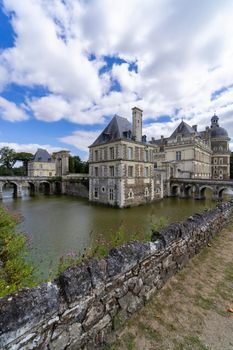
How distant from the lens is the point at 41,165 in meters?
41.2

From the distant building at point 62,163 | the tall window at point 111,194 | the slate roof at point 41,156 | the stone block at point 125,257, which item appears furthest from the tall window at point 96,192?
the slate roof at point 41,156

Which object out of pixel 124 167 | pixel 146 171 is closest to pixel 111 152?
pixel 124 167

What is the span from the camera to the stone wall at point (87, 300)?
54.3 inches

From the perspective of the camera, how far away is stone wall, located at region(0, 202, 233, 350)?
138 centimetres

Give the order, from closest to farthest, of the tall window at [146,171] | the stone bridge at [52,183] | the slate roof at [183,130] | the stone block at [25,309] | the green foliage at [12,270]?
the stone block at [25,309] → the green foliage at [12,270] → the tall window at [146,171] → the stone bridge at [52,183] → the slate roof at [183,130]

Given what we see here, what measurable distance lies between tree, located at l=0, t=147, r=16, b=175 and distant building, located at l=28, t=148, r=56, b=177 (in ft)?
25.7

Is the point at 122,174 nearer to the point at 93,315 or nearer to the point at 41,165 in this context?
the point at 93,315

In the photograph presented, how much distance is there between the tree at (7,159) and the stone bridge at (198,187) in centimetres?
3908

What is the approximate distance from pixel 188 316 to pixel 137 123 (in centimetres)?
1776

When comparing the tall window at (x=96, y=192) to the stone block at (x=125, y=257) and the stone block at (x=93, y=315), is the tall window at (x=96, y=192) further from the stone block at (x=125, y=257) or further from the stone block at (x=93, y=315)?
the stone block at (x=93, y=315)

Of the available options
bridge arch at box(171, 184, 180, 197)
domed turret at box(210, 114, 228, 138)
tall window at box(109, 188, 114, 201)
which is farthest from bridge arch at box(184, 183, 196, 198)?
domed turret at box(210, 114, 228, 138)

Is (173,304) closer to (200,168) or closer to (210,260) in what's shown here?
(210,260)

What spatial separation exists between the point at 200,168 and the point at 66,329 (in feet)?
112

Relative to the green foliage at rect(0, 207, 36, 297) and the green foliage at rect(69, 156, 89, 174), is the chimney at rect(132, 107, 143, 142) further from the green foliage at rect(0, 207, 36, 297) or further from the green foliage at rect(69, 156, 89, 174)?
the green foliage at rect(69, 156, 89, 174)
